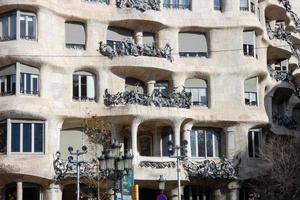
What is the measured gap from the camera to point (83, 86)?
45281 mm

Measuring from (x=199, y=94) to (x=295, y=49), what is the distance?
14997 millimetres

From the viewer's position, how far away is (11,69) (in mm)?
42406

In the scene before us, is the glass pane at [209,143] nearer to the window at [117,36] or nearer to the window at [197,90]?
the window at [197,90]

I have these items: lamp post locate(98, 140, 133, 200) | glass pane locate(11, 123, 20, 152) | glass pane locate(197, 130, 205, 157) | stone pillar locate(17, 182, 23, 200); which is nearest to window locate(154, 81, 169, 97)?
glass pane locate(197, 130, 205, 157)

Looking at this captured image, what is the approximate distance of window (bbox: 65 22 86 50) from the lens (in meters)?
45.3

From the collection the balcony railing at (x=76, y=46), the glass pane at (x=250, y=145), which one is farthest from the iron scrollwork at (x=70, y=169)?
the glass pane at (x=250, y=145)

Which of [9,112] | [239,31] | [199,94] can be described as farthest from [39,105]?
[239,31]

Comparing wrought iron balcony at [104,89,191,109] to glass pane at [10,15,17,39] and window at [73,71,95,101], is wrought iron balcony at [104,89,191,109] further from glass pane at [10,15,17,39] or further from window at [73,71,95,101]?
glass pane at [10,15,17,39]

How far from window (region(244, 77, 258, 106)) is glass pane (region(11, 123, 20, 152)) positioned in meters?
16.1

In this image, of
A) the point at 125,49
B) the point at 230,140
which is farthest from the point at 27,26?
the point at 230,140

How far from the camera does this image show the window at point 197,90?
48.4m

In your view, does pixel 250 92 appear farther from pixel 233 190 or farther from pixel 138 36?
pixel 138 36

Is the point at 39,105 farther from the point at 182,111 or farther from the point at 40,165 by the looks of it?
the point at 182,111

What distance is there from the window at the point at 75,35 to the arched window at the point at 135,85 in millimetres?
4053
